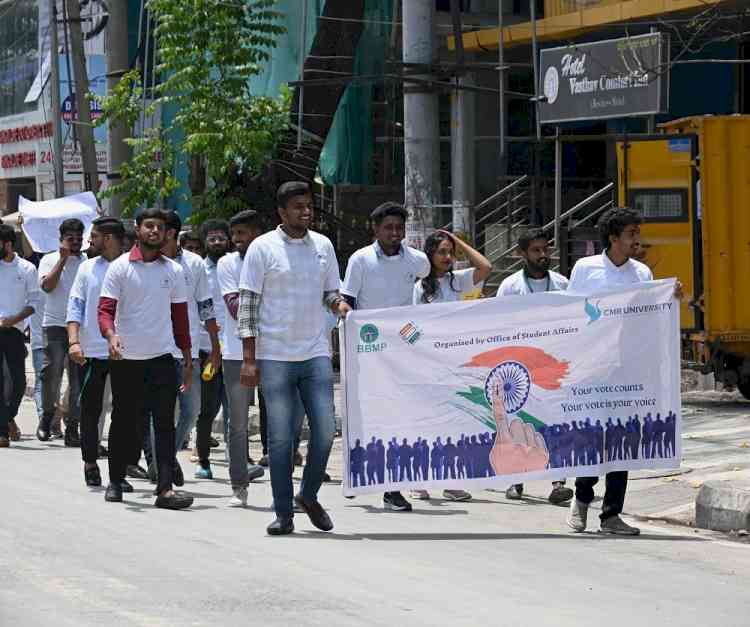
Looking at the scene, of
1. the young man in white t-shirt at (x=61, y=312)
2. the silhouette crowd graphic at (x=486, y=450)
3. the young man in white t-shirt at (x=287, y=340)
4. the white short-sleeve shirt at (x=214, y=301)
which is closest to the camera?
the young man in white t-shirt at (x=287, y=340)

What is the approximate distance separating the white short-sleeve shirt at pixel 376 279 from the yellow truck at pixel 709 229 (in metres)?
6.55

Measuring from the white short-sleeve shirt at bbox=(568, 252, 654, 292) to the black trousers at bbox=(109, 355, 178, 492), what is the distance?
266 cm

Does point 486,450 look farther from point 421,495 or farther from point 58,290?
point 58,290

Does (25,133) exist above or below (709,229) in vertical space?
above

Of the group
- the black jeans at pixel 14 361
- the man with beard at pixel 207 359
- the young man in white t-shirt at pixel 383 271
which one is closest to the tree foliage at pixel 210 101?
the black jeans at pixel 14 361

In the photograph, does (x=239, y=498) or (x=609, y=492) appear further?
(x=239, y=498)

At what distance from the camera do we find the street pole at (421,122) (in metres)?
15.0

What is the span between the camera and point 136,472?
485 inches

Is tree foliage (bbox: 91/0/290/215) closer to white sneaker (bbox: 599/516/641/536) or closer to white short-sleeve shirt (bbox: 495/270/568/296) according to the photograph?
white short-sleeve shirt (bbox: 495/270/568/296)

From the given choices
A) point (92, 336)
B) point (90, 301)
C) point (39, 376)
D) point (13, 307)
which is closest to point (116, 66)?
point (13, 307)

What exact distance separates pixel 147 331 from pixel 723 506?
3712mm

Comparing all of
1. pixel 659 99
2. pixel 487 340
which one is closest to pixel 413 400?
pixel 487 340

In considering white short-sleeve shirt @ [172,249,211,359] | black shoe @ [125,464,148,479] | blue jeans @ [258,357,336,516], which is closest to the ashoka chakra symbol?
blue jeans @ [258,357,336,516]

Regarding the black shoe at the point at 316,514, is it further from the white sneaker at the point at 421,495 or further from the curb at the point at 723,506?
the curb at the point at 723,506
